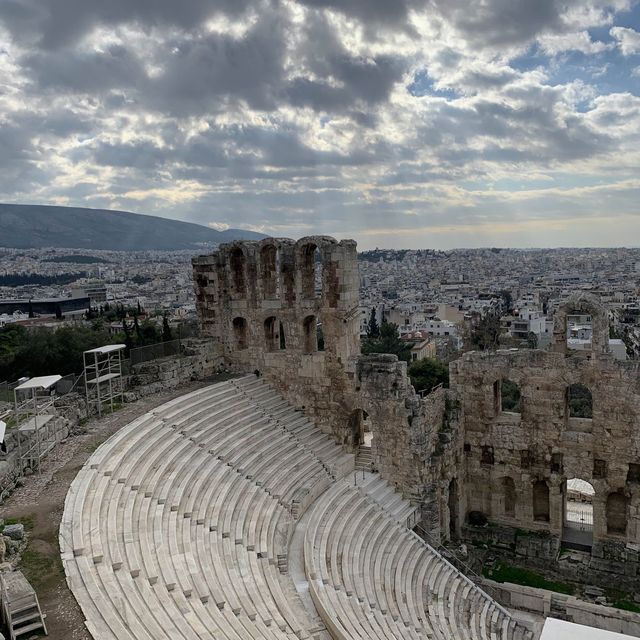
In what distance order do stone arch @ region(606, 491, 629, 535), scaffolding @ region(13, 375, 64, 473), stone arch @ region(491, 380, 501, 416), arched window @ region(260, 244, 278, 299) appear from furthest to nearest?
arched window @ region(260, 244, 278, 299) < stone arch @ region(491, 380, 501, 416) < stone arch @ region(606, 491, 629, 535) < scaffolding @ region(13, 375, 64, 473)

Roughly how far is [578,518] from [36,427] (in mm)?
19260

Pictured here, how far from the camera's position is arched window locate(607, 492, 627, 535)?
1986cm

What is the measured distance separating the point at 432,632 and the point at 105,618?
806cm

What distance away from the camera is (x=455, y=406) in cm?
2192

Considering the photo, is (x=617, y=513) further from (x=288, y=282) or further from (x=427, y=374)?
(x=427, y=374)

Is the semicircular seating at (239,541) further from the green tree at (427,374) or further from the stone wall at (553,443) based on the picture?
the green tree at (427,374)

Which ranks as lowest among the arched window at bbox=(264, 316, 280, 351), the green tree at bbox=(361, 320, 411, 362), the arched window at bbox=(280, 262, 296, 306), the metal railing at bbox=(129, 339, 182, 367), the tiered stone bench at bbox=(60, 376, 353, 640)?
the green tree at bbox=(361, 320, 411, 362)

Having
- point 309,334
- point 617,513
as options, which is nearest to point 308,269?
point 309,334

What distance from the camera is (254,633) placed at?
10.6m

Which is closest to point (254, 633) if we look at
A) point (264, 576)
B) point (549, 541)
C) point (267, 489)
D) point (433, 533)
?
point (264, 576)

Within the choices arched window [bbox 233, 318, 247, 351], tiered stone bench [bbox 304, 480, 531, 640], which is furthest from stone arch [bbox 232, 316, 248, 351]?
tiered stone bench [bbox 304, 480, 531, 640]

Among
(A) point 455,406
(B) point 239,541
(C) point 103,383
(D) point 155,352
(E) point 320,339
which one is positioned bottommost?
(E) point 320,339

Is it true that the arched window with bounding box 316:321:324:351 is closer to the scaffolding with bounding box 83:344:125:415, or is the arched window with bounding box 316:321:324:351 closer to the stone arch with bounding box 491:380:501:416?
the stone arch with bounding box 491:380:501:416

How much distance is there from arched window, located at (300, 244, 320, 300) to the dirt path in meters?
7.17
